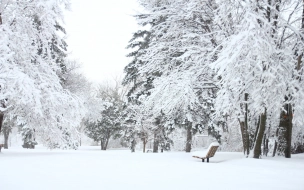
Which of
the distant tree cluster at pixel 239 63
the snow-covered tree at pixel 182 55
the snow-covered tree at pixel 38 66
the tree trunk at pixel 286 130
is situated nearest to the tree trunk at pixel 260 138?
the distant tree cluster at pixel 239 63

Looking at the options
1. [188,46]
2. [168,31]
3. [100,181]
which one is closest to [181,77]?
[188,46]

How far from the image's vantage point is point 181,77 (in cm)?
1138

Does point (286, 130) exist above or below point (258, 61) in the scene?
below

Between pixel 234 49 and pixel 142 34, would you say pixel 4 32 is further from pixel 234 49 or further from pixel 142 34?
pixel 142 34

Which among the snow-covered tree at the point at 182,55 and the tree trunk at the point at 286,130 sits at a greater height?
the snow-covered tree at the point at 182,55

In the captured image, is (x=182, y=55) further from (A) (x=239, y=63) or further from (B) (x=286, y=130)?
(B) (x=286, y=130)

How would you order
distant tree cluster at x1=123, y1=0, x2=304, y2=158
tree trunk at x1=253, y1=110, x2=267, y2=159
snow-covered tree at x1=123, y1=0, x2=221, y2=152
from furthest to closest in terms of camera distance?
snow-covered tree at x1=123, y1=0, x2=221, y2=152
tree trunk at x1=253, y1=110, x2=267, y2=159
distant tree cluster at x1=123, y1=0, x2=304, y2=158

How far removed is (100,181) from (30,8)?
10.6 m

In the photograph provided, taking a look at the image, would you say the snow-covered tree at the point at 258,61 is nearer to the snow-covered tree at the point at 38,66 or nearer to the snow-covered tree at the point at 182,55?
the snow-covered tree at the point at 182,55

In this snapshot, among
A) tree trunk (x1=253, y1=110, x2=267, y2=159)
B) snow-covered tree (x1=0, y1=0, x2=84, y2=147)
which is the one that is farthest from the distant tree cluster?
snow-covered tree (x1=0, y1=0, x2=84, y2=147)

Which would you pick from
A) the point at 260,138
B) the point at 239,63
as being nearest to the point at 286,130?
the point at 260,138

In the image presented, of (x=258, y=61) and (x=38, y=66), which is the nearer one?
(x=258, y=61)

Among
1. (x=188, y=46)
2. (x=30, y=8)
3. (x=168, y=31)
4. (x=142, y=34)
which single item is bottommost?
(x=188, y=46)

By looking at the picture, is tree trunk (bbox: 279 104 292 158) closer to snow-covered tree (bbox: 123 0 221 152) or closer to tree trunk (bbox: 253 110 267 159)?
tree trunk (bbox: 253 110 267 159)
